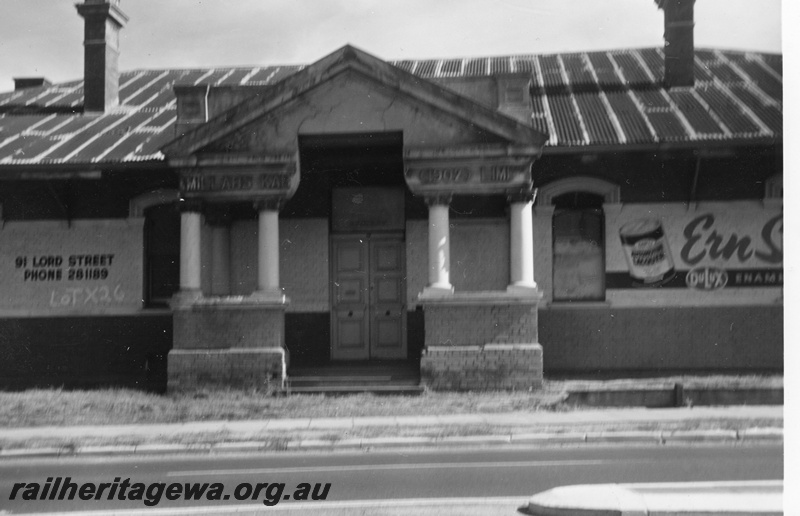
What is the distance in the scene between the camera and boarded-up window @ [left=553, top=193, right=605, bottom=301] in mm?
14195

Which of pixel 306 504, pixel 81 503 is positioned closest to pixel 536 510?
pixel 306 504

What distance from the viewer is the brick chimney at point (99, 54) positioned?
16.9m

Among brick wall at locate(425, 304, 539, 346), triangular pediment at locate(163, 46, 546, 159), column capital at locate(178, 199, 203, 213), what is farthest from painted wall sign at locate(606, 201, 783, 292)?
column capital at locate(178, 199, 203, 213)

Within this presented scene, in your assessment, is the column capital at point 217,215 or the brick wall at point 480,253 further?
the brick wall at point 480,253

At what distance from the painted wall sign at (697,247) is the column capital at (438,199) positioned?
123 inches

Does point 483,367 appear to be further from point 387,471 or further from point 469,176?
point 387,471

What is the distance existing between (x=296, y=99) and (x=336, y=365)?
4512 mm

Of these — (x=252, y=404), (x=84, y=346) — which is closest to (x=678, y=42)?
(x=252, y=404)

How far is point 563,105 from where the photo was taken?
15.3 metres

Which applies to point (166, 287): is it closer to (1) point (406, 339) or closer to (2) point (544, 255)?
(1) point (406, 339)

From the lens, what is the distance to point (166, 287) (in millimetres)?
14820

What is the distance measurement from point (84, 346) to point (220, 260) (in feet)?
9.66

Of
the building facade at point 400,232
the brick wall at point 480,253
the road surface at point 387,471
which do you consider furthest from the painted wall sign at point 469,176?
the road surface at point 387,471

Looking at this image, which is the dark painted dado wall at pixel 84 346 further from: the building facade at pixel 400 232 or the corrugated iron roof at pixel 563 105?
the corrugated iron roof at pixel 563 105
